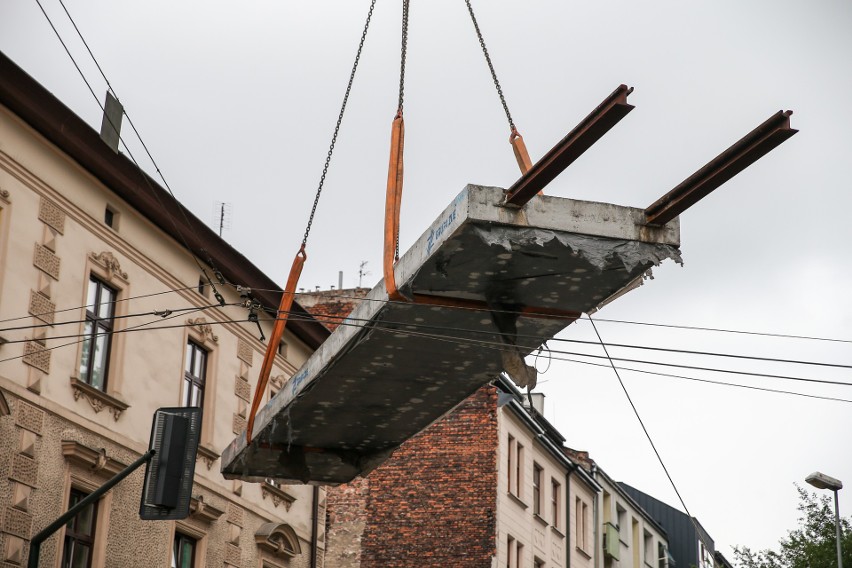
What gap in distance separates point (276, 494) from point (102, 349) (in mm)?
6344

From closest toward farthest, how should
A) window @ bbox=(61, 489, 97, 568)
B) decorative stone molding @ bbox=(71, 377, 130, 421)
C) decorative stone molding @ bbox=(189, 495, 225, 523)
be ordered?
window @ bbox=(61, 489, 97, 568) < decorative stone molding @ bbox=(71, 377, 130, 421) < decorative stone molding @ bbox=(189, 495, 225, 523)

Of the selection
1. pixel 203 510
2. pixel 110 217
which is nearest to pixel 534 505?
pixel 203 510

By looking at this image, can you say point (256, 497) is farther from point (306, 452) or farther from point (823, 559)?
point (823, 559)

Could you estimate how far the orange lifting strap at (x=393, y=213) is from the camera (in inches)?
437

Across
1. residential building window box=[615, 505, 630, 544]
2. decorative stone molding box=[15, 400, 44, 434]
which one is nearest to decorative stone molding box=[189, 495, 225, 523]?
decorative stone molding box=[15, 400, 44, 434]

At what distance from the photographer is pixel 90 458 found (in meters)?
17.6

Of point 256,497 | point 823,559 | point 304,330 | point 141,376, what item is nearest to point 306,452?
point 141,376

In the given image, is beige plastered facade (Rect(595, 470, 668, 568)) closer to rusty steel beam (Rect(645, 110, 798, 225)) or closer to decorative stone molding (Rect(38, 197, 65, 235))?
decorative stone molding (Rect(38, 197, 65, 235))

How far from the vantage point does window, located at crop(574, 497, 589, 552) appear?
1642 inches

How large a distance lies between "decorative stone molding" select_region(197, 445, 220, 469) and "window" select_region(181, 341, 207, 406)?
0.76 metres

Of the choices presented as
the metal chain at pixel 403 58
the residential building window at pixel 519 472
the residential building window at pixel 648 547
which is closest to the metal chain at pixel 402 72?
the metal chain at pixel 403 58

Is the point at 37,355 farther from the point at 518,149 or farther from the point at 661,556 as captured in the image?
the point at 661,556

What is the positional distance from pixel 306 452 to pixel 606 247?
19.7ft

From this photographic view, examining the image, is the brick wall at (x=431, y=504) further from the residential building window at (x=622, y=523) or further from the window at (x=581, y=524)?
the residential building window at (x=622, y=523)
